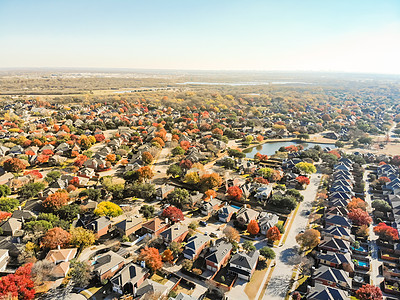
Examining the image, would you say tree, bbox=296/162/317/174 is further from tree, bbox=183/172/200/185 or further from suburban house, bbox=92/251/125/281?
suburban house, bbox=92/251/125/281

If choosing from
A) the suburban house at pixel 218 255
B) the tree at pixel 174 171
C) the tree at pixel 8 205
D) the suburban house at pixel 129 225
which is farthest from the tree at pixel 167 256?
the tree at pixel 8 205

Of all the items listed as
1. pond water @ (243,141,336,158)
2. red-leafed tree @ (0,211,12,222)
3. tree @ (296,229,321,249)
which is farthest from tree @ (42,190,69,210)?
pond water @ (243,141,336,158)

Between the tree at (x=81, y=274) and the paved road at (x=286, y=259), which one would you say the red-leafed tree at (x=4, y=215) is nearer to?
the tree at (x=81, y=274)

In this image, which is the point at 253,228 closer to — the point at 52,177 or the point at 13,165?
the point at 52,177

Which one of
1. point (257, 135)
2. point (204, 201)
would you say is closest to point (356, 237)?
point (204, 201)

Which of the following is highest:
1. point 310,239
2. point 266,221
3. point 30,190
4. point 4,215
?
point 30,190

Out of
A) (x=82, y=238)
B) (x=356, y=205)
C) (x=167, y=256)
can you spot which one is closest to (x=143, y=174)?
(x=82, y=238)
